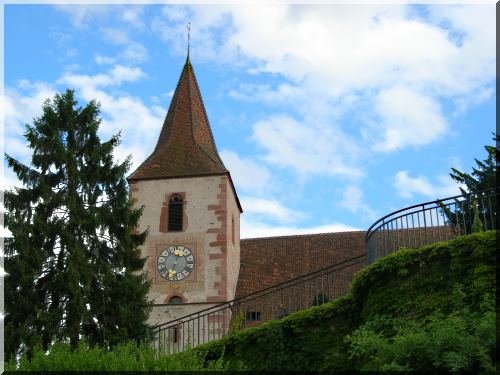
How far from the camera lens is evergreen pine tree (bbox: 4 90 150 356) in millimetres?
19453

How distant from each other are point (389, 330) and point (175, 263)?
18.2 m

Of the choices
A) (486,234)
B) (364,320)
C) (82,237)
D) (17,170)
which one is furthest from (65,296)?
(486,234)

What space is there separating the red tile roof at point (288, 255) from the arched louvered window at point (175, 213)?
3502 mm

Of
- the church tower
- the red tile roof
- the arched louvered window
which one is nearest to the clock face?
the church tower

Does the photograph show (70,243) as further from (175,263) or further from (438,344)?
(438,344)

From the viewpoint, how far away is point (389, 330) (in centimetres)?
1250

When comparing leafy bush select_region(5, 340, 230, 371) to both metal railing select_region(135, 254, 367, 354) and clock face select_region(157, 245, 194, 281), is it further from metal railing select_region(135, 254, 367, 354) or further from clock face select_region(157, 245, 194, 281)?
clock face select_region(157, 245, 194, 281)

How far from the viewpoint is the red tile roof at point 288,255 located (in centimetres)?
3181

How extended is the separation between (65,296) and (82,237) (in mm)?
1842

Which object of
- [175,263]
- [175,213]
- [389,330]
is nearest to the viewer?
[389,330]

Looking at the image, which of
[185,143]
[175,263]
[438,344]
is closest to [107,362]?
[438,344]

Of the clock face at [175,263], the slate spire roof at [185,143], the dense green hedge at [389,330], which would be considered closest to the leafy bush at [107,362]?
the dense green hedge at [389,330]

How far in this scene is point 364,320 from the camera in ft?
43.8

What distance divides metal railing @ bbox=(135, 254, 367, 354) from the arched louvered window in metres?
4.25
